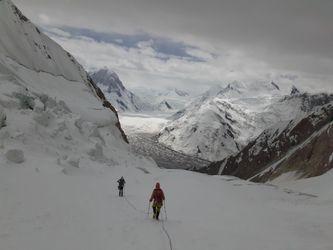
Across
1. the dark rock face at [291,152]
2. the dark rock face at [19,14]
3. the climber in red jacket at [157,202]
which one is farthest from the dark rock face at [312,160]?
the dark rock face at [19,14]

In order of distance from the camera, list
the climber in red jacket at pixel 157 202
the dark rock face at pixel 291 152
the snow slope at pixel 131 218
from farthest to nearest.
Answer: the dark rock face at pixel 291 152, the climber in red jacket at pixel 157 202, the snow slope at pixel 131 218

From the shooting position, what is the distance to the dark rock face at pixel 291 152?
10394 centimetres

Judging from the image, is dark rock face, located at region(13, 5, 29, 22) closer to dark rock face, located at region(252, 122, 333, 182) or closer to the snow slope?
the snow slope

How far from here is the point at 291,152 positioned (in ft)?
449

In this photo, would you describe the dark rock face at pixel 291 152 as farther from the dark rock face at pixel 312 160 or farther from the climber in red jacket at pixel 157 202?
the climber in red jacket at pixel 157 202

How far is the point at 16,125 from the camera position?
3994 centimetres

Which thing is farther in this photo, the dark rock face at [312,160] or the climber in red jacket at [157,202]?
the dark rock face at [312,160]

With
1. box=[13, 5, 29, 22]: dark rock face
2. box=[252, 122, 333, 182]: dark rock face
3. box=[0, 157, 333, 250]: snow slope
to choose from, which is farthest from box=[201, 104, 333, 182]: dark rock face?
box=[13, 5, 29, 22]: dark rock face

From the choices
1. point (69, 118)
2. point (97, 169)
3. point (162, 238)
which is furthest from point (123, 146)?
point (162, 238)

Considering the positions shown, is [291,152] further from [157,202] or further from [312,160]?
[157,202]

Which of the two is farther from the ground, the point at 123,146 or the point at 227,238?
the point at 123,146

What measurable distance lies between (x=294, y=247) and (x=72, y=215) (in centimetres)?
1149

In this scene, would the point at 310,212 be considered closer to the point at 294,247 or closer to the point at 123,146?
the point at 294,247

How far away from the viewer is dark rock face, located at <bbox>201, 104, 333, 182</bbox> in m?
104
